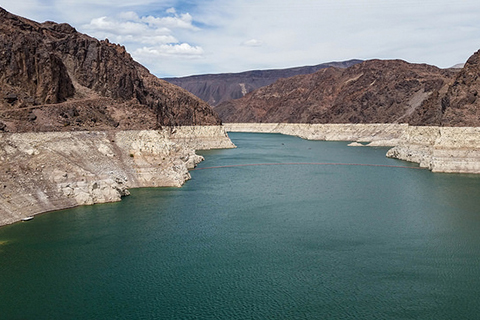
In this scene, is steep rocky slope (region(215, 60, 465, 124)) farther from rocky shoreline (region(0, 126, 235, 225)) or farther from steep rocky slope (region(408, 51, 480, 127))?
rocky shoreline (region(0, 126, 235, 225))

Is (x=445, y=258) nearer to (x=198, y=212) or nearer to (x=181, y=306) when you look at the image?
(x=181, y=306)

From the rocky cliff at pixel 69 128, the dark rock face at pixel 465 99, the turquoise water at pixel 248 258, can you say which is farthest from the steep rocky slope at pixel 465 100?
the rocky cliff at pixel 69 128

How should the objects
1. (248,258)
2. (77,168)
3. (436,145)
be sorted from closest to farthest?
(248,258) → (77,168) → (436,145)

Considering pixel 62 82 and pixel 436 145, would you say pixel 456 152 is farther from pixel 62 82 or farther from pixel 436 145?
pixel 62 82

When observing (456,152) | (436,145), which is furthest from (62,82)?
(456,152)

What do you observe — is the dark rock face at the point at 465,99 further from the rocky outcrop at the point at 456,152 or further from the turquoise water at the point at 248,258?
the turquoise water at the point at 248,258

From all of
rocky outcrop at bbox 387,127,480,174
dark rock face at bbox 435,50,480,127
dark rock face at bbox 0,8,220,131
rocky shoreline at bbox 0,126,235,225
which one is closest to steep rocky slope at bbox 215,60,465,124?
dark rock face at bbox 435,50,480,127
